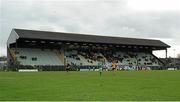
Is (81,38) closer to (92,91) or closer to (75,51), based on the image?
(75,51)

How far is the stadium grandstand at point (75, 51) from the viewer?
89.9 m

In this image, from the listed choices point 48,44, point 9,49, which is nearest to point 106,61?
point 48,44

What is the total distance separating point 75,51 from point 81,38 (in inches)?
152

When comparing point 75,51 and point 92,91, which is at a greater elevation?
point 75,51

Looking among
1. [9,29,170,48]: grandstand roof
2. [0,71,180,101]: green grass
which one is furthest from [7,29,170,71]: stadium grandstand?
[0,71,180,101]: green grass

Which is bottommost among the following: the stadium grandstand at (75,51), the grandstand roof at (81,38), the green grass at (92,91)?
the green grass at (92,91)

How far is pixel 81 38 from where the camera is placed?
10312cm

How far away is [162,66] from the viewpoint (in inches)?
4252

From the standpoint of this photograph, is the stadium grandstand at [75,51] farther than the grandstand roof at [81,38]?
No

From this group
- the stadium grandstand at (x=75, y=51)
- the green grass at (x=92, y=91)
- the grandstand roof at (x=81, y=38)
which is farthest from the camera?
the grandstand roof at (x=81, y=38)

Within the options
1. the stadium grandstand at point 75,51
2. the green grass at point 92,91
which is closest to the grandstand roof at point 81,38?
the stadium grandstand at point 75,51

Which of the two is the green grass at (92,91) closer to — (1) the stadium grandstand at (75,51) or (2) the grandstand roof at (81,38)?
(1) the stadium grandstand at (75,51)

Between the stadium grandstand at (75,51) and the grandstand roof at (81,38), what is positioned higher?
the grandstand roof at (81,38)

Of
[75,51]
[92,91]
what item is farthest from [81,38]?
[92,91]
